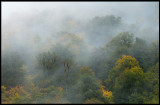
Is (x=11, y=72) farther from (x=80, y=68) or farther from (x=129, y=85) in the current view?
(x=129, y=85)

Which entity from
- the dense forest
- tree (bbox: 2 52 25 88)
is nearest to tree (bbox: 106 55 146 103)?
the dense forest

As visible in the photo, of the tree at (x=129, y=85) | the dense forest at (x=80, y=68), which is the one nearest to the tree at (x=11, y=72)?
the dense forest at (x=80, y=68)

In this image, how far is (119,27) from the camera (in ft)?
246

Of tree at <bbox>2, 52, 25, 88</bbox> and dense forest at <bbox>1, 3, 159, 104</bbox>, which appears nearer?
dense forest at <bbox>1, 3, 159, 104</bbox>

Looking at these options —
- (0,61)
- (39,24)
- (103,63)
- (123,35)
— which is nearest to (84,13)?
(39,24)

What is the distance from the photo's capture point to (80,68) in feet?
149

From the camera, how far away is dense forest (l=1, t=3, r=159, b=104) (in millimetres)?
31900

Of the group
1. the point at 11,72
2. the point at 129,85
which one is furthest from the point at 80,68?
the point at 11,72

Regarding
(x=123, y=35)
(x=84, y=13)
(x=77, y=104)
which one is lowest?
(x=77, y=104)

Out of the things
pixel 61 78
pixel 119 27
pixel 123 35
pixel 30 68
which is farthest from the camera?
pixel 119 27

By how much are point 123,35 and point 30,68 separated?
3055 cm

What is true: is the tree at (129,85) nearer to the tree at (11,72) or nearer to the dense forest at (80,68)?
the dense forest at (80,68)

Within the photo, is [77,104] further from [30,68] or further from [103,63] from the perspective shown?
[30,68]

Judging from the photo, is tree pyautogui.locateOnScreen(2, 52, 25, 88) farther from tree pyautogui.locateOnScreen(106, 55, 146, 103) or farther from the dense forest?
tree pyautogui.locateOnScreen(106, 55, 146, 103)
